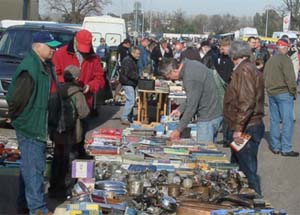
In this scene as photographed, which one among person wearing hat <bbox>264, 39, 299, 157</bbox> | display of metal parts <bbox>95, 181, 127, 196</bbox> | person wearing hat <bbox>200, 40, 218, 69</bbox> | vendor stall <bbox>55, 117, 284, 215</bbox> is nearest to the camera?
vendor stall <bbox>55, 117, 284, 215</bbox>

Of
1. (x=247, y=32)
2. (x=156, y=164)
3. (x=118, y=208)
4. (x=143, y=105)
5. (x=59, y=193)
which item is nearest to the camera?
(x=118, y=208)

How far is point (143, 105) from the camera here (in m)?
14.5

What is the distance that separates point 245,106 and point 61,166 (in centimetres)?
237

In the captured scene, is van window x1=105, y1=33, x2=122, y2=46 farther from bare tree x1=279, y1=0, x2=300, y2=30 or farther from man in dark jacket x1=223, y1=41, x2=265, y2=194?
bare tree x1=279, y1=0, x2=300, y2=30

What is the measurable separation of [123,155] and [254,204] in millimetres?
2029

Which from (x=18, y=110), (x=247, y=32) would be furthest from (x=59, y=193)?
(x=247, y=32)

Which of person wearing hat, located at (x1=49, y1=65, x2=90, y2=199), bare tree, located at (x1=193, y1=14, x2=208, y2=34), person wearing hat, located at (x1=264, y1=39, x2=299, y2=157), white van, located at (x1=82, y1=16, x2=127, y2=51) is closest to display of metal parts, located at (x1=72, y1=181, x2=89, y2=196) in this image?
person wearing hat, located at (x1=49, y1=65, x2=90, y2=199)

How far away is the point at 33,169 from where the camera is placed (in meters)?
6.73

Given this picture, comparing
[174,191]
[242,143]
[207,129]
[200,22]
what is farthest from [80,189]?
[200,22]

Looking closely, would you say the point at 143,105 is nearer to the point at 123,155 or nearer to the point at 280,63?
the point at 280,63

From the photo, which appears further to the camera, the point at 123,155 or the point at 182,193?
the point at 123,155

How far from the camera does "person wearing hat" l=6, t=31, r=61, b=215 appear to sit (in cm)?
650

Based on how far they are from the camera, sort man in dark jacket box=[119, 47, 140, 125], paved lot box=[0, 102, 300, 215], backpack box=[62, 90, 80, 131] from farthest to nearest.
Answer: man in dark jacket box=[119, 47, 140, 125], paved lot box=[0, 102, 300, 215], backpack box=[62, 90, 80, 131]

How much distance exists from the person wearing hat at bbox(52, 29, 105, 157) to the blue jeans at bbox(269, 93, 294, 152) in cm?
391
